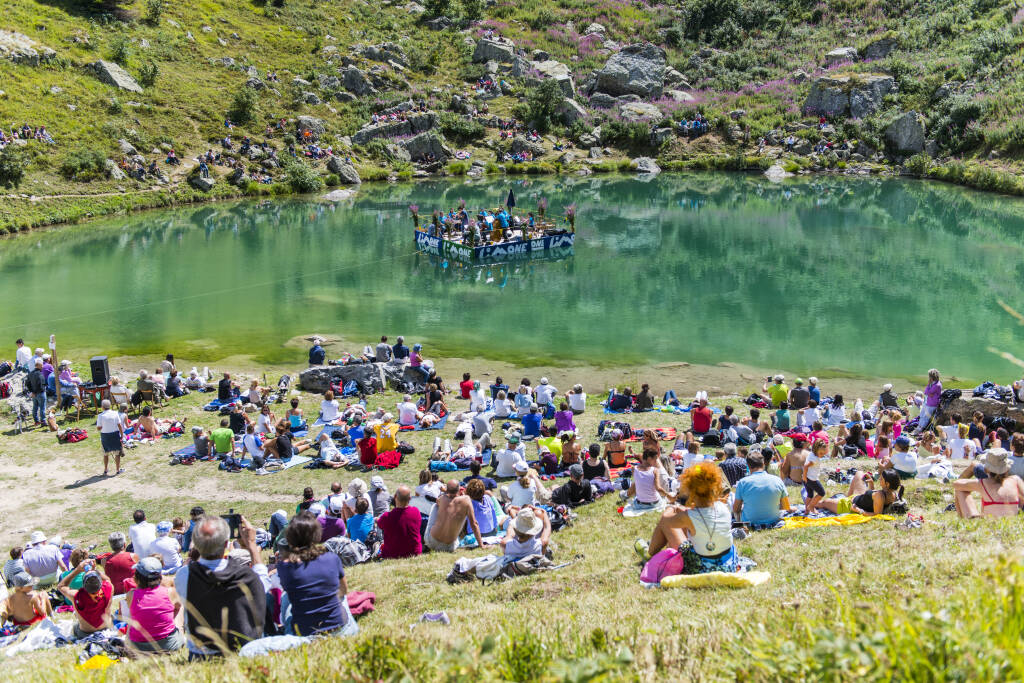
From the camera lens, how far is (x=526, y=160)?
250 feet

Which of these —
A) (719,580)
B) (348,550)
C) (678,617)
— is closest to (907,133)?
(348,550)

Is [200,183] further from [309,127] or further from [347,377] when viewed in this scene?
[347,377]

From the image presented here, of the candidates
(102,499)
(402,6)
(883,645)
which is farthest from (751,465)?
(402,6)

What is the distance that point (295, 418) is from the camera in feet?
61.3

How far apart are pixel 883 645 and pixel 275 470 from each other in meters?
14.4

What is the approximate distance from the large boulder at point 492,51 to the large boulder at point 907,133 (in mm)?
40267

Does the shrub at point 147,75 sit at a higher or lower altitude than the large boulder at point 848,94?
lower

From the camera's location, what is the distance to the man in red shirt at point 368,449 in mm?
16375

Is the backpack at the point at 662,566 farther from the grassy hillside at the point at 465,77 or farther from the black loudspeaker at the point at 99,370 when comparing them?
the grassy hillside at the point at 465,77

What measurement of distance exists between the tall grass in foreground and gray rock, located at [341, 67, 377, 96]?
8156cm

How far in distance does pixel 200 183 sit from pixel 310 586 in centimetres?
5990

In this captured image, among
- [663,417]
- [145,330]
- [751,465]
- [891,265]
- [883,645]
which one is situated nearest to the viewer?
[883,645]

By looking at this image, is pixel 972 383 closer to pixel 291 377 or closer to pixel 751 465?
pixel 751 465

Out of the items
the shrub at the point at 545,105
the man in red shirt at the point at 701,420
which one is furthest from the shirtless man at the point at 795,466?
the shrub at the point at 545,105
